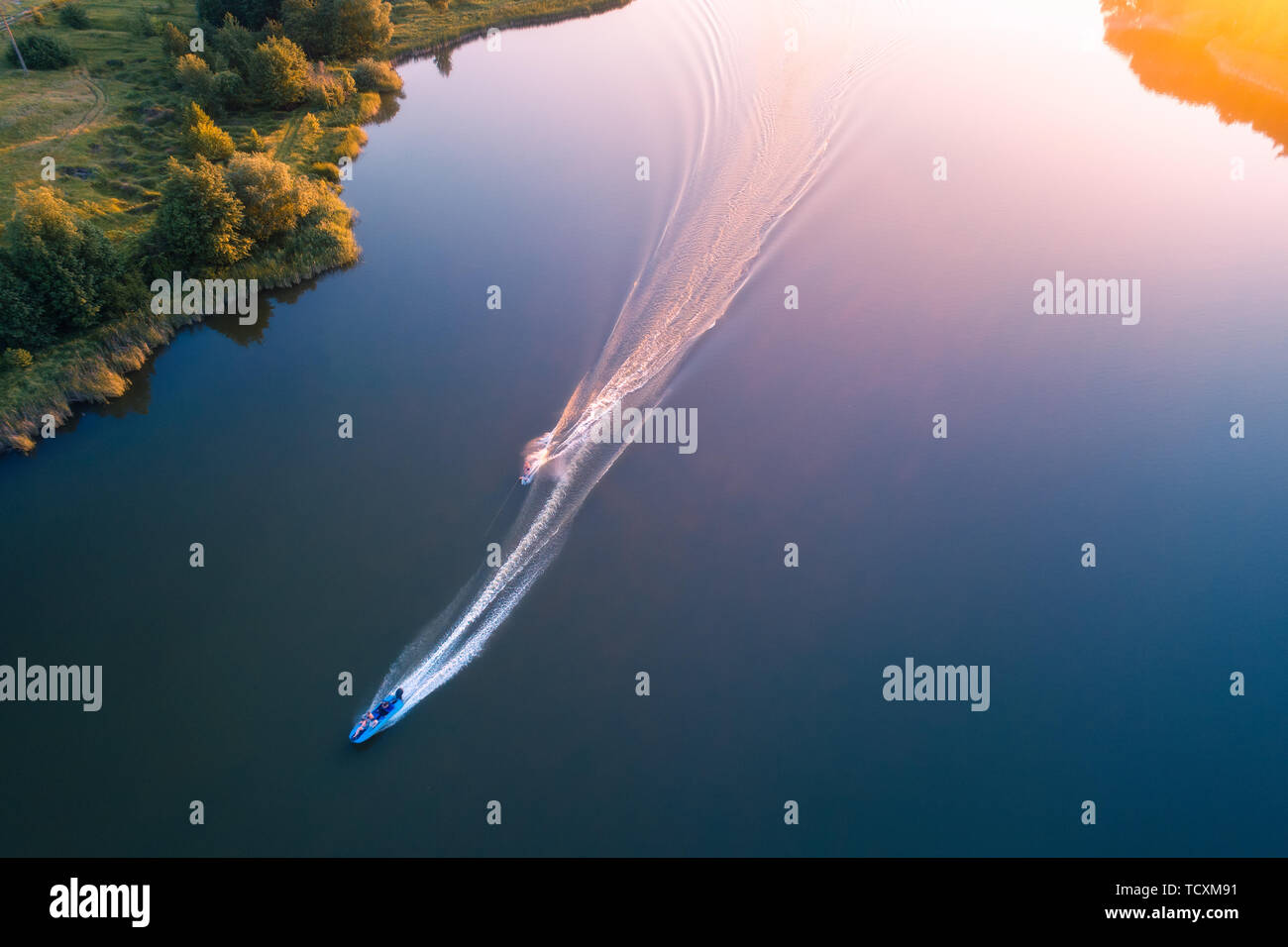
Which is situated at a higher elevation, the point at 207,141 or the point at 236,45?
the point at 236,45

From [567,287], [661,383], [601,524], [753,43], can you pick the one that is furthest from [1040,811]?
[753,43]

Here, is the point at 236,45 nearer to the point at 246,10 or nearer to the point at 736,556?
the point at 246,10

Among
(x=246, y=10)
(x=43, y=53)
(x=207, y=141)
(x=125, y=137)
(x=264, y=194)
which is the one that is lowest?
(x=264, y=194)

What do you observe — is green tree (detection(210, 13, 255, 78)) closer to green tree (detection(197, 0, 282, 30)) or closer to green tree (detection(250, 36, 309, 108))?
green tree (detection(250, 36, 309, 108))

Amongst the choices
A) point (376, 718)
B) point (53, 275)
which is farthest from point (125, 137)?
point (376, 718)

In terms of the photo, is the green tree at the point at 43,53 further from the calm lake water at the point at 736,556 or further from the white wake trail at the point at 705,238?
the white wake trail at the point at 705,238
